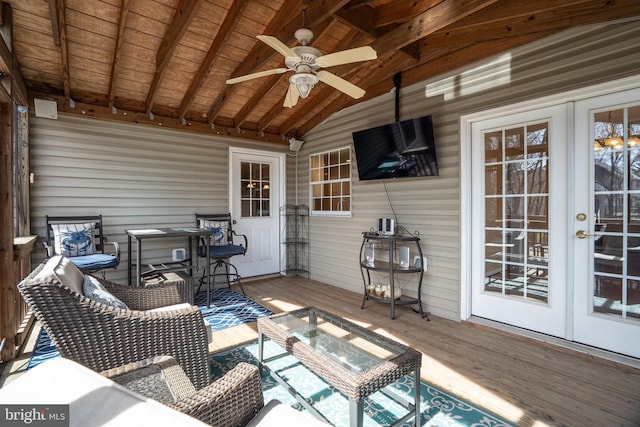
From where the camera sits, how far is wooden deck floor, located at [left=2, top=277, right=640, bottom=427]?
1.91 m

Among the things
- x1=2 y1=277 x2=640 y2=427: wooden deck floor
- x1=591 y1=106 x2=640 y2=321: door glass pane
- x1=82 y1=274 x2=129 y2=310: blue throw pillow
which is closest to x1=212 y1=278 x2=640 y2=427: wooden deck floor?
x1=2 y1=277 x2=640 y2=427: wooden deck floor

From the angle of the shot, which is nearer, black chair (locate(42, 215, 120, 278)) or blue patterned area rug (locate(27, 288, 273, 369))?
blue patterned area rug (locate(27, 288, 273, 369))

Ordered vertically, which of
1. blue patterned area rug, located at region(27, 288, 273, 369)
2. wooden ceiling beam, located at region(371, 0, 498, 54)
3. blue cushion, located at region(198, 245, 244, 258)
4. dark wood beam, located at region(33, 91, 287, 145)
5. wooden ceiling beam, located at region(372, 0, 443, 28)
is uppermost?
wooden ceiling beam, located at region(372, 0, 443, 28)

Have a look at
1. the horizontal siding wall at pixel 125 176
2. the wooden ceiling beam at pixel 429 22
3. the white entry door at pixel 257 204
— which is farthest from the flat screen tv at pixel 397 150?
the horizontal siding wall at pixel 125 176

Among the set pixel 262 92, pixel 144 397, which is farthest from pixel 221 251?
pixel 144 397

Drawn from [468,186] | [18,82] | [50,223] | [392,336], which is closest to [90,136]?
A: [18,82]

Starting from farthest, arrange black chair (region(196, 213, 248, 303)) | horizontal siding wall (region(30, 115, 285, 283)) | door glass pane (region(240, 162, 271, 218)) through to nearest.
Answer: door glass pane (region(240, 162, 271, 218)), black chair (region(196, 213, 248, 303)), horizontal siding wall (region(30, 115, 285, 283))

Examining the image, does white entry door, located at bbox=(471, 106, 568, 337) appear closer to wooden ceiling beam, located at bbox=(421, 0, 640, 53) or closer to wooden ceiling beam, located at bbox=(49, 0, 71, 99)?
wooden ceiling beam, located at bbox=(421, 0, 640, 53)

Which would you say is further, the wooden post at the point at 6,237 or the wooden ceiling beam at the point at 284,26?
the wooden ceiling beam at the point at 284,26

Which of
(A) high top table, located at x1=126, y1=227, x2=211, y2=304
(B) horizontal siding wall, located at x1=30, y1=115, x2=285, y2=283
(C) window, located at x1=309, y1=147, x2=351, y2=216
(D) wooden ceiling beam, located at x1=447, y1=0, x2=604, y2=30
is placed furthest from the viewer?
(C) window, located at x1=309, y1=147, x2=351, y2=216

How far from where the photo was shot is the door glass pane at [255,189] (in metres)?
5.32

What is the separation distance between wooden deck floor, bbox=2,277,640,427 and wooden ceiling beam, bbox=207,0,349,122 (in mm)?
2901

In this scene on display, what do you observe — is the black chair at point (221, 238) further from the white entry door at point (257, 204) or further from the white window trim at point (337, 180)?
the white window trim at point (337, 180)

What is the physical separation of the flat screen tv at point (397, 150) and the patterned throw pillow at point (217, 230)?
7.37ft
